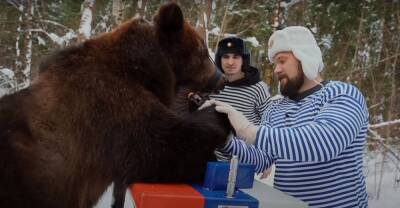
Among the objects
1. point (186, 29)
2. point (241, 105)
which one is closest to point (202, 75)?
point (186, 29)

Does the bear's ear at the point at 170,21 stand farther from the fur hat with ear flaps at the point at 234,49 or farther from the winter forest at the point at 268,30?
the winter forest at the point at 268,30

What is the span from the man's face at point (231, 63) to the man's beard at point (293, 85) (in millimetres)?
2196

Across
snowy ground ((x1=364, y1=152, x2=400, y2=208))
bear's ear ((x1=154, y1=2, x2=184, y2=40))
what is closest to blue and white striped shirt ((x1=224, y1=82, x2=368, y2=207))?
bear's ear ((x1=154, y1=2, x2=184, y2=40))

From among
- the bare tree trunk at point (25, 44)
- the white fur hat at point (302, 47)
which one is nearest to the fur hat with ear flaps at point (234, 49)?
the white fur hat at point (302, 47)

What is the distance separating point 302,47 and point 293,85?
0.23 meters

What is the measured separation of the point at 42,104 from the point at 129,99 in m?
0.39

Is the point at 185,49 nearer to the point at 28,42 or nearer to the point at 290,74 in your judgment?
the point at 290,74

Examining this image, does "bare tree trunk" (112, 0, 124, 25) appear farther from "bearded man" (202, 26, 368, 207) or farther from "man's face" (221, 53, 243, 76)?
"bearded man" (202, 26, 368, 207)

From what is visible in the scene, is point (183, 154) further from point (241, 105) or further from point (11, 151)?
point (241, 105)

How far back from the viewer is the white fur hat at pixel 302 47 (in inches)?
108

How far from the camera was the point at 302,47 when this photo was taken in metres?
2.79

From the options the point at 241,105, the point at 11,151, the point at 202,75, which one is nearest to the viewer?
the point at 11,151

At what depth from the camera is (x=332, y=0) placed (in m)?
16.6

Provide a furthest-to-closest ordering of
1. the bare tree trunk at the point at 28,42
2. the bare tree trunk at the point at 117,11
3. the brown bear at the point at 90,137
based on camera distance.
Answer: the bare tree trunk at the point at 28,42 → the bare tree trunk at the point at 117,11 → the brown bear at the point at 90,137
